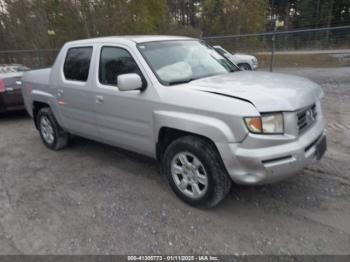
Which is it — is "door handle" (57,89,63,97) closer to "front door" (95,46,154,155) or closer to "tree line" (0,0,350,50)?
"front door" (95,46,154,155)

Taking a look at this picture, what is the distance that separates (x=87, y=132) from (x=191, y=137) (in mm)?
1966

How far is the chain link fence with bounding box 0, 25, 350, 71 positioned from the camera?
10.6 metres

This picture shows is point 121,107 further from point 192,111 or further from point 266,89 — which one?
point 266,89

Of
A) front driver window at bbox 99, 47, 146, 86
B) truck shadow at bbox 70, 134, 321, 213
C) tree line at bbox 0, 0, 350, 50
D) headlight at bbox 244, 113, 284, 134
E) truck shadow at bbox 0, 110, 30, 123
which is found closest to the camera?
headlight at bbox 244, 113, 284, 134

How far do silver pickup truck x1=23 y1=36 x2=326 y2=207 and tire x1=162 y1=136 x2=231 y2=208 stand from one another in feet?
0.03

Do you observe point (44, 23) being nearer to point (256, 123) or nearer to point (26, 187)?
point (26, 187)

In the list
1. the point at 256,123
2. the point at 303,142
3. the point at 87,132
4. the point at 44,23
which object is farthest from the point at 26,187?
the point at 44,23

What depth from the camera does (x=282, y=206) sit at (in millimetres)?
3262

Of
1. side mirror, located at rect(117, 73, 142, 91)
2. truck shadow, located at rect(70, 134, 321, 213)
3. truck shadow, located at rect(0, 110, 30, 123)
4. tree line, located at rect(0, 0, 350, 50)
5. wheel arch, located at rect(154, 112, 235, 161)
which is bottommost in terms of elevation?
truck shadow, located at rect(0, 110, 30, 123)

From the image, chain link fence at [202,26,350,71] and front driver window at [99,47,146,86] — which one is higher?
front driver window at [99,47,146,86]

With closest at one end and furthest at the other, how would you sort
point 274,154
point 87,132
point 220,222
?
point 274,154, point 220,222, point 87,132

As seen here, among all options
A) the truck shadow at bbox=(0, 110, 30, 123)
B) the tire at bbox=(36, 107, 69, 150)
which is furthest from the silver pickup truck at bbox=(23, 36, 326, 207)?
the truck shadow at bbox=(0, 110, 30, 123)

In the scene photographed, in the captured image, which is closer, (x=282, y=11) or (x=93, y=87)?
(x=93, y=87)

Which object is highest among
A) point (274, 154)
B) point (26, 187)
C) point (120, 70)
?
point (120, 70)
